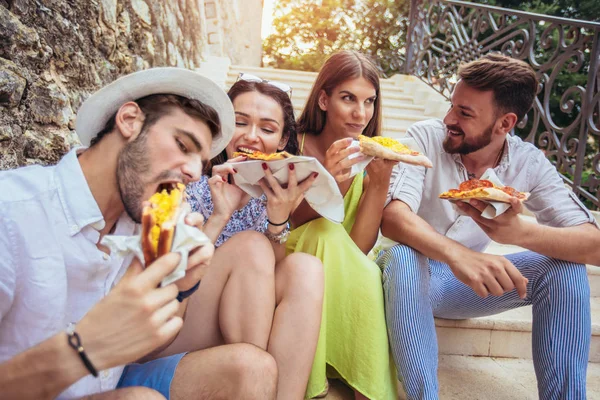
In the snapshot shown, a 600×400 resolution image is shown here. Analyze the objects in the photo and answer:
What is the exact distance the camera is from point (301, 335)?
1831mm

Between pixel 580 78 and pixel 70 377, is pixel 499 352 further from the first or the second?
pixel 580 78

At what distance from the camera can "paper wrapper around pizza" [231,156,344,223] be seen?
6.34 ft

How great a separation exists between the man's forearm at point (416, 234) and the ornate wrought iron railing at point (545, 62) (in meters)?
2.65

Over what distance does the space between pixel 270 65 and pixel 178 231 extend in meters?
14.5

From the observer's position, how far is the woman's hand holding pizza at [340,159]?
2238 mm

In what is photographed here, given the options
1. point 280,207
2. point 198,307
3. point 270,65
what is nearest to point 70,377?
point 198,307

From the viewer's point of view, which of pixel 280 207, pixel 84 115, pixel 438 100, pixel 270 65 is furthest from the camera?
pixel 270 65

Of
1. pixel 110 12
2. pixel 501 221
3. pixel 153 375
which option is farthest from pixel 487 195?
pixel 110 12

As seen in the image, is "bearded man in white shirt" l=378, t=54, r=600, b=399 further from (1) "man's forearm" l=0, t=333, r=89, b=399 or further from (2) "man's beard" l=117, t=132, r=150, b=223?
(1) "man's forearm" l=0, t=333, r=89, b=399

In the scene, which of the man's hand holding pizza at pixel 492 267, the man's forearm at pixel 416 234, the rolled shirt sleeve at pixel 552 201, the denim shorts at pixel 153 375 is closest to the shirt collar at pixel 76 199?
the denim shorts at pixel 153 375

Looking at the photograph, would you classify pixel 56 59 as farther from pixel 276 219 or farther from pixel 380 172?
pixel 380 172

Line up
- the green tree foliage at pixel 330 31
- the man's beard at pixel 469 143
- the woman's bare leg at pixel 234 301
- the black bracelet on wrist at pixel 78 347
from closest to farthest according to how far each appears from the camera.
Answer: the black bracelet on wrist at pixel 78 347 → the woman's bare leg at pixel 234 301 → the man's beard at pixel 469 143 → the green tree foliage at pixel 330 31

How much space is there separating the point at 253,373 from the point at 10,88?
4.68 ft

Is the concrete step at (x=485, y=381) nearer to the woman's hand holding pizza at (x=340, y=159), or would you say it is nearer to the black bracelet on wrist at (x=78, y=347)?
the woman's hand holding pizza at (x=340, y=159)
